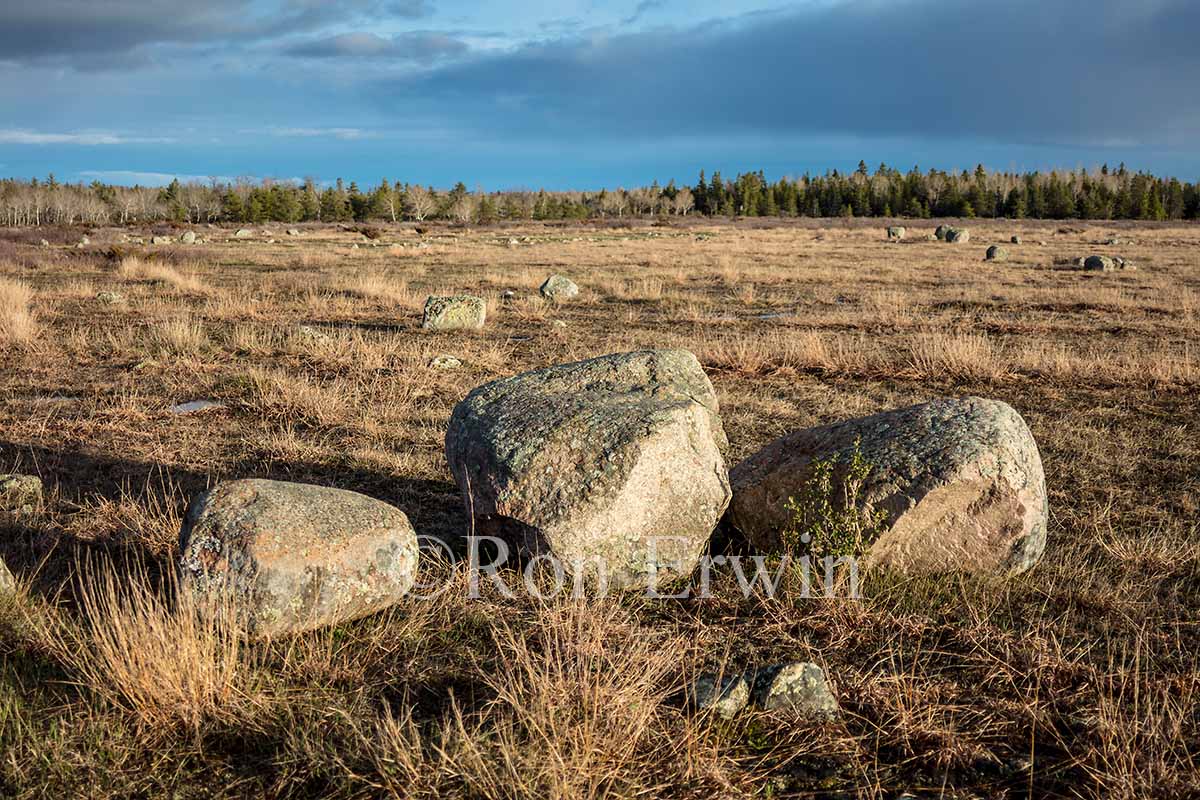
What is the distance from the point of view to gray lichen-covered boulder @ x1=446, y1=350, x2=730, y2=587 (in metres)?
3.67

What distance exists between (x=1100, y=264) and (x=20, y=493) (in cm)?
2365

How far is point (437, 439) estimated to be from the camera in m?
6.39

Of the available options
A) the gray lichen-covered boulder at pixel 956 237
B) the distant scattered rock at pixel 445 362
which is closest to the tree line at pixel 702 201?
the gray lichen-covered boulder at pixel 956 237

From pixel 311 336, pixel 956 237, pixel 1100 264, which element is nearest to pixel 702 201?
pixel 956 237

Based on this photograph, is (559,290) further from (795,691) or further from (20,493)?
(795,691)

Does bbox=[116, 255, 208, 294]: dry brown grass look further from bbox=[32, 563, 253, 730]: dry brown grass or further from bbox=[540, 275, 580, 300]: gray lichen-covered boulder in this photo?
bbox=[32, 563, 253, 730]: dry brown grass

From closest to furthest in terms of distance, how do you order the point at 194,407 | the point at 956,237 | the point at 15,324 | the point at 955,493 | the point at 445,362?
the point at 955,493
the point at 194,407
the point at 445,362
the point at 15,324
the point at 956,237

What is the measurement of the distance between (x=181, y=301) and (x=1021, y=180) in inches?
3878

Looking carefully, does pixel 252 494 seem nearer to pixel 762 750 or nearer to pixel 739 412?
pixel 762 750

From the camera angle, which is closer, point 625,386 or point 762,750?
point 762,750

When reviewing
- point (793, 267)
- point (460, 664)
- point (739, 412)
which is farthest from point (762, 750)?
point (793, 267)

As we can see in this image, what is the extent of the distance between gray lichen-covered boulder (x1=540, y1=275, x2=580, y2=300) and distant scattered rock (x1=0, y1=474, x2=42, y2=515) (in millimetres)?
11164

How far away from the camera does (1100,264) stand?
829 inches

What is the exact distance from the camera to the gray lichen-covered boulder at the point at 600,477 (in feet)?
12.1
